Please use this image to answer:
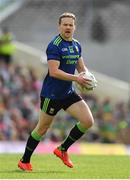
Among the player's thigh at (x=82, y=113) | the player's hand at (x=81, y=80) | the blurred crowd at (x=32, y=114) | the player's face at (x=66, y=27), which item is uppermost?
the player's face at (x=66, y=27)

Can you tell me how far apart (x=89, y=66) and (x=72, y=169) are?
17.9m

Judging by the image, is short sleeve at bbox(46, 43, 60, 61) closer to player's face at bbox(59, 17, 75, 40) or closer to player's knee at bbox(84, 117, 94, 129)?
player's face at bbox(59, 17, 75, 40)

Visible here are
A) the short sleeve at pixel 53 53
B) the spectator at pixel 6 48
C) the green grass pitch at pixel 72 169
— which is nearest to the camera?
the green grass pitch at pixel 72 169

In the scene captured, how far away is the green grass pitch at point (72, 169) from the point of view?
12018mm

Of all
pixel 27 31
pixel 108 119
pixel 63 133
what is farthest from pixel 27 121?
pixel 27 31

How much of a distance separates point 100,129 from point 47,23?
24.4ft

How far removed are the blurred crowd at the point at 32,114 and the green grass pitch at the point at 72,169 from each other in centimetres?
743

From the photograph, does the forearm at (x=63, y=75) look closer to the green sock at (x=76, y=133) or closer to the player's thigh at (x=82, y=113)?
the player's thigh at (x=82, y=113)

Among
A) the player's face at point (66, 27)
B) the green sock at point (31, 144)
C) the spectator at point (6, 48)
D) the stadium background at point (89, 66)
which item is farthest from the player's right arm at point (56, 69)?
the spectator at point (6, 48)

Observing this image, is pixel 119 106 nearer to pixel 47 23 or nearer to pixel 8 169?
pixel 47 23

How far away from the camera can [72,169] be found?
13.4m

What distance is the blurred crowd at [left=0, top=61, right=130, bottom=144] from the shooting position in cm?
2403

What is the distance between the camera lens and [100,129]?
25.9 meters

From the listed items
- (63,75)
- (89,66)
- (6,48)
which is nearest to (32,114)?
(6,48)
